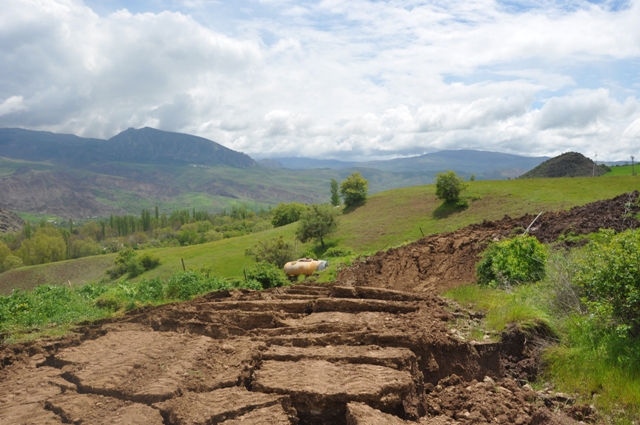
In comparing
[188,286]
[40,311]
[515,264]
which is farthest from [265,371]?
[188,286]

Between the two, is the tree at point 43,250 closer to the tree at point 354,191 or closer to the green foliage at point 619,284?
the tree at point 354,191

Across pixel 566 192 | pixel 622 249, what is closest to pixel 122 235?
pixel 566 192

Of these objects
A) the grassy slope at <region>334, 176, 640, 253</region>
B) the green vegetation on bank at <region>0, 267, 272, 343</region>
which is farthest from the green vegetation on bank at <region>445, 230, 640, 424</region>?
the grassy slope at <region>334, 176, 640, 253</region>

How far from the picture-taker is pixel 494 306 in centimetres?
1041

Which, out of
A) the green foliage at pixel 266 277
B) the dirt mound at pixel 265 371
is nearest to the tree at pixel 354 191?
the green foliage at pixel 266 277

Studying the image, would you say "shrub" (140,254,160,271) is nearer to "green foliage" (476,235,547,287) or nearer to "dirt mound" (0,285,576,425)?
"dirt mound" (0,285,576,425)

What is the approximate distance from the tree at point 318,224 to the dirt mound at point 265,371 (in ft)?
140

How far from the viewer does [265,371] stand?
734 centimetres

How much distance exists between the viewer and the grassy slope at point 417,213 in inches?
1807

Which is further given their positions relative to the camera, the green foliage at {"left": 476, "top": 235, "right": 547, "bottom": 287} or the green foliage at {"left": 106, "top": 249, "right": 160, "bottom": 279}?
the green foliage at {"left": 106, "top": 249, "right": 160, "bottom": 279}

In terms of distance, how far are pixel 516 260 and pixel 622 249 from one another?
5.80 meters

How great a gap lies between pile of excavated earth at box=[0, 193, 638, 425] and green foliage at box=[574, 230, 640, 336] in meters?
1.65

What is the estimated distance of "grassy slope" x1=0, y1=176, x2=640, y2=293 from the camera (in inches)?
1807

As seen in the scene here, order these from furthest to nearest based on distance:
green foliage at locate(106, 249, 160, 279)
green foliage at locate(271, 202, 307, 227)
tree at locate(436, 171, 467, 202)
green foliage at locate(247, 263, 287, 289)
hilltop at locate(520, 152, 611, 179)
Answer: hilltop at locate(520, 152, 611, 179) < green foliage at locate(271, 202, 307, 227) < green foliage at locate(106, 249, 160, 279) < tree at locate(436, 171, 467, 202) < green foliage at locate(247, 263, 287, 289)
